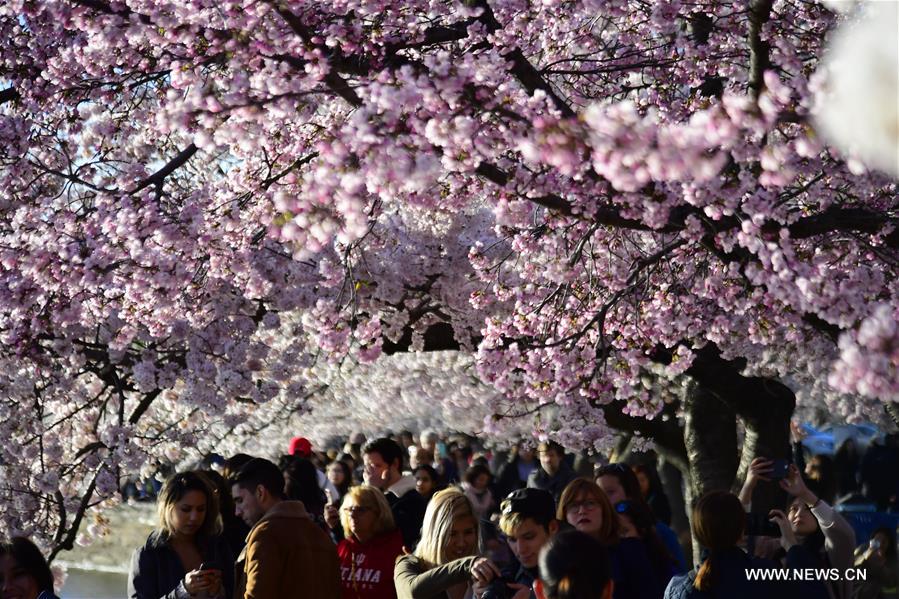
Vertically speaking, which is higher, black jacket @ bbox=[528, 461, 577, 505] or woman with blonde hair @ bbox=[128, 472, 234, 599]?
black jacket @ bbox=[528, 461, 577, 505]

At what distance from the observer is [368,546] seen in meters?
6.39

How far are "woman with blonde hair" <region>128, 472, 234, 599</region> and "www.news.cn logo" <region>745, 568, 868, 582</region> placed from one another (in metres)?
2.42

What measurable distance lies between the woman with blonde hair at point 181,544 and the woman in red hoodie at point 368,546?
597 millimetres

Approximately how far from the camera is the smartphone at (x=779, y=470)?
6473 mm

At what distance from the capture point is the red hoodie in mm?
6266

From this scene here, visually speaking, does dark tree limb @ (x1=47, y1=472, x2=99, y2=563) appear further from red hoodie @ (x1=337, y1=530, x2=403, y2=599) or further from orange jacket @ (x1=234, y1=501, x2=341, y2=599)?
orange jacket @ (x1=234, y1=501, x2=341, y2=599)

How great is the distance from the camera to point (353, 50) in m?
7.07

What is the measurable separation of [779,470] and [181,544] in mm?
3034

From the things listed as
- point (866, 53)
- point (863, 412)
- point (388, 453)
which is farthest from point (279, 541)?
point (863, 412)

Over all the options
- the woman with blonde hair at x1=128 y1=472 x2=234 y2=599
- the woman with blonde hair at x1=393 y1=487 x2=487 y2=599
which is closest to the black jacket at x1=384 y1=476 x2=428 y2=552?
the woman with blonde hair at x1=128 y1=472 x2=234 y2=599

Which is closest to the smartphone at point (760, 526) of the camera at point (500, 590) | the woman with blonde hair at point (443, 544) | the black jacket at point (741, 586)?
the black jacket at point (741, 586)

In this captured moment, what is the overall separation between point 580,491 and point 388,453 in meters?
2.33

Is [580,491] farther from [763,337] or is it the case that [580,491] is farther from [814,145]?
[763,337]

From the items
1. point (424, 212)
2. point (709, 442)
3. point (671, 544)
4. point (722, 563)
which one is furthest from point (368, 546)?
point (709, 442)
